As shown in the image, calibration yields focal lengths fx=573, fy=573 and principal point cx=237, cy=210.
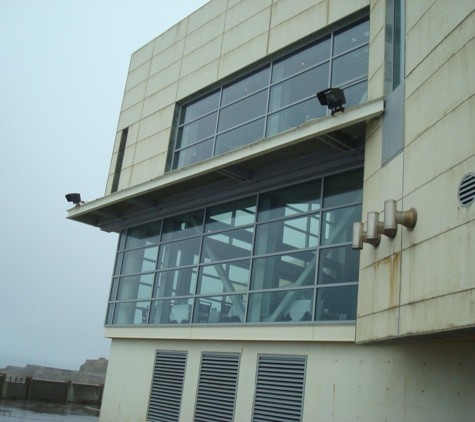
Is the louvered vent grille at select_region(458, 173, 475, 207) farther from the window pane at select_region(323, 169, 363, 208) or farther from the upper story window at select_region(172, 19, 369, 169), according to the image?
the upper story window at select_region(172, 19, 369, 169)

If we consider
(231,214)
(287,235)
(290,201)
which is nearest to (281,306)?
(287,235)

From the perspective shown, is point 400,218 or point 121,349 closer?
point 400,218

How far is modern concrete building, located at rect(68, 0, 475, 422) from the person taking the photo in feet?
25.6

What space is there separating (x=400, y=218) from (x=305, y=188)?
4.05 m

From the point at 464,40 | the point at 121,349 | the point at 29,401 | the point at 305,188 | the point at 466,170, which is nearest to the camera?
the point at 466,170

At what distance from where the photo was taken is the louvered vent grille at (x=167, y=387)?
13172 mm

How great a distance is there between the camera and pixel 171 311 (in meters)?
14.2

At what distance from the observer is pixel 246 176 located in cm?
1302

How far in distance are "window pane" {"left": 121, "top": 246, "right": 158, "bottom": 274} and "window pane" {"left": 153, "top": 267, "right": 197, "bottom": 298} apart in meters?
0.60

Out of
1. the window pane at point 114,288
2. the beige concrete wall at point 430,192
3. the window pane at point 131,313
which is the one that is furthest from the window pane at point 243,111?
the window pane at point 114,288

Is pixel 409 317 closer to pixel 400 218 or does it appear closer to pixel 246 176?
pixel 400 218

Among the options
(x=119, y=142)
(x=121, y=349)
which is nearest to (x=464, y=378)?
(x=121, y=349)

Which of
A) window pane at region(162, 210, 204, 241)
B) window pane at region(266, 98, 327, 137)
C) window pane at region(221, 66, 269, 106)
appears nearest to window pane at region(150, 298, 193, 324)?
window pane at region(162, 210, 204, 241)

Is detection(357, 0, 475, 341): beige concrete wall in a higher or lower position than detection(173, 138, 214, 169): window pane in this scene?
lower
